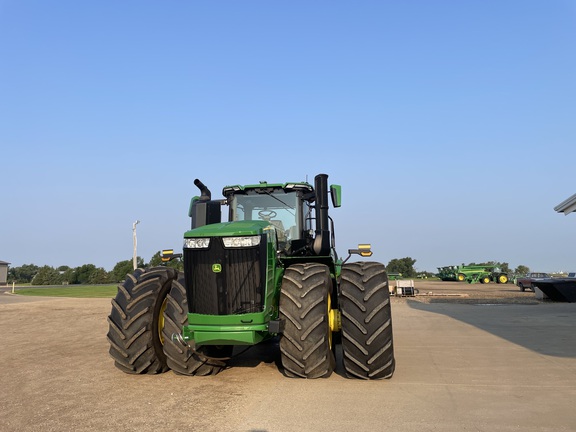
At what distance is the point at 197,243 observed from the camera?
557cm

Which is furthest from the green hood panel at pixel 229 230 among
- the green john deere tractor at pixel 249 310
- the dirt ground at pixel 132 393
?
the dirt ground at pixel 132 393

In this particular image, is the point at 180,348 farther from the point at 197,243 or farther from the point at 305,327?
the point at 305,327

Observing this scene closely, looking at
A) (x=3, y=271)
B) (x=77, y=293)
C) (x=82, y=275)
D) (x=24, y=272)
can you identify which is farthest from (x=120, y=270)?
(x=24, y=272)

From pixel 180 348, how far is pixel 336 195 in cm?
305

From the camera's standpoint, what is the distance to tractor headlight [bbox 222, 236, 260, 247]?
5453mm

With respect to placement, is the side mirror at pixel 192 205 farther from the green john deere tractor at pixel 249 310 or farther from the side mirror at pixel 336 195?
the side mirror at pixel 336 195

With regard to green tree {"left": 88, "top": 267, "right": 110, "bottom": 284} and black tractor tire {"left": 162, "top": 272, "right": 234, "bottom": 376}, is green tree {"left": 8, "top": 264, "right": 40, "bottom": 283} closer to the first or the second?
green tree {"left": 88, "top": 267, "right": 110, "bottom": 284}

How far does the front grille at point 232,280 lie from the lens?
546cm

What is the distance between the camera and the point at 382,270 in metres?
6.16

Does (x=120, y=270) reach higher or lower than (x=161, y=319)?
higher

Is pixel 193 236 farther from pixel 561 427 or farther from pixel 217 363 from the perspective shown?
pixel 561 427

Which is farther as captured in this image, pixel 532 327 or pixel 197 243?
pixel 532 327

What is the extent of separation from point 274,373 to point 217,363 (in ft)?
2.70

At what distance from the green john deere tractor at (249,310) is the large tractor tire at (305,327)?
12mm
